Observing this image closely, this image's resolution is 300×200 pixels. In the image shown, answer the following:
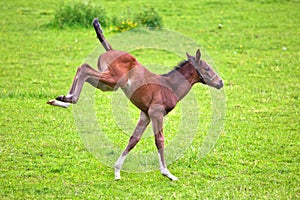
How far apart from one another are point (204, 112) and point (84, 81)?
4.80m

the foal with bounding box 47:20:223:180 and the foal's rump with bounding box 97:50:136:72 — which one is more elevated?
the foal's rump with bounding box 97:50:136:72

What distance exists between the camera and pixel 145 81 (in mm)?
7363

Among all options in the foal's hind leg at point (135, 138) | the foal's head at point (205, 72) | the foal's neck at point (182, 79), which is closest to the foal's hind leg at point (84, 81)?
the foal's hind leg at point (135, 138)

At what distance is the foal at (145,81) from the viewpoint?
22.8 feet

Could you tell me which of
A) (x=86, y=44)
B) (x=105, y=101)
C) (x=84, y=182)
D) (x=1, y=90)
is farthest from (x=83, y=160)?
A: (x=86, y=44)

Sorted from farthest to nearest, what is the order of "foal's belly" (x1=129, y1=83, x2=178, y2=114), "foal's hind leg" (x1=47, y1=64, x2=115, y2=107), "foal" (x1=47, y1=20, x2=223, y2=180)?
"foal's belly" (x1=129, y1=83, x2=178, y2=114) < "foal" (x1=47, y1=20, x2=223, y2=180) < "foal's hind leg" (x1=47, y1=64, x2=115, y2=107)

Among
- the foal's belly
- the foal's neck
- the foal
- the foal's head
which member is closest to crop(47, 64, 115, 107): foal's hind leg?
the foal

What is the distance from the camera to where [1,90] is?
39.0 feet

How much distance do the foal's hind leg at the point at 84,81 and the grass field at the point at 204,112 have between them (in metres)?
1.39

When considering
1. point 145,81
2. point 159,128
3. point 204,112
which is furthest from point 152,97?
point 204,112

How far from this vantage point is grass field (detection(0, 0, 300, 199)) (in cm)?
747

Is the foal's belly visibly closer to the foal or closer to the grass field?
the foal

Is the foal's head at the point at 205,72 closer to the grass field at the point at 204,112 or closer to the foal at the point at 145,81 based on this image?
the foal at the point at 145,81

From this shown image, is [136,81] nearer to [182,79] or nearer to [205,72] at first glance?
[182,79]
